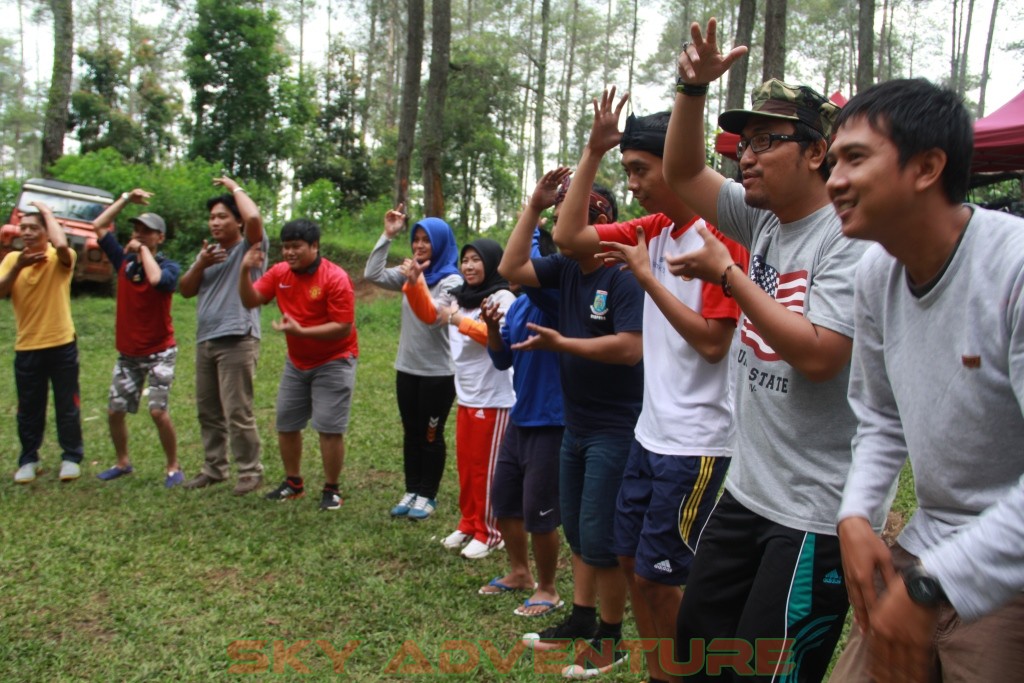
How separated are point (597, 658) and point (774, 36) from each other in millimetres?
9059

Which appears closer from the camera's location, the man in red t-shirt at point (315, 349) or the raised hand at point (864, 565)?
the raised hand at point (864, 565)

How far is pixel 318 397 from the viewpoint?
6043 mm

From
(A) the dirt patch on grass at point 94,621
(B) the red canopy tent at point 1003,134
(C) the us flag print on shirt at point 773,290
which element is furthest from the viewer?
(B) the red canopy tent at point 1003,134

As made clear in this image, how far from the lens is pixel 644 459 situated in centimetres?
309

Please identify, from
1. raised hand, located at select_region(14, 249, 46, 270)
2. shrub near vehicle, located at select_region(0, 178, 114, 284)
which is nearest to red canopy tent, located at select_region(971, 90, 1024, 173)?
raised hand, located at select_region(14, 249, 46, 270)

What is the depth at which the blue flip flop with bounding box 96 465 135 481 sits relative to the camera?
6.66 m

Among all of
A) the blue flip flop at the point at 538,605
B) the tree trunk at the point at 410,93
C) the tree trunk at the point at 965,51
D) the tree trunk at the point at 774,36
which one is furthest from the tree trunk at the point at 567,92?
the blue flip flop at the point at 538,605

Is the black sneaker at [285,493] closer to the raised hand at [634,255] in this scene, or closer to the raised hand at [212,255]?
the raised hand at [212,255]

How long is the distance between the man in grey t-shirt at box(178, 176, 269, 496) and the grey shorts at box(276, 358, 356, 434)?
417 mm

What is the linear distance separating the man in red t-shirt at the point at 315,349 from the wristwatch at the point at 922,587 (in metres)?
4.80

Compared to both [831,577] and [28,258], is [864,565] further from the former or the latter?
[28,258]

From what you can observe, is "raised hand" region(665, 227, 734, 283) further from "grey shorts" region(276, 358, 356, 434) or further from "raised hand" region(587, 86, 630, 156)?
"grey shorts" region(276, 358, 356, 434)

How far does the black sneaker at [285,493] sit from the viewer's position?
20.4 feet

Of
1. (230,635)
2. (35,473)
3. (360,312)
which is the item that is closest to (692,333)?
(230,635)
